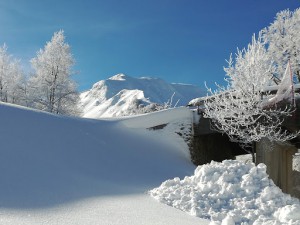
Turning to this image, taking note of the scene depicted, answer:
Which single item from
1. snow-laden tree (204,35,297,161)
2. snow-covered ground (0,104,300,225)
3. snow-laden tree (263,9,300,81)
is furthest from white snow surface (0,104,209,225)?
snow-laden tree (263,9,300,81)

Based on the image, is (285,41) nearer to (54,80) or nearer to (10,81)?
(54,80)

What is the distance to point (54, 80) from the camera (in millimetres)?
26766

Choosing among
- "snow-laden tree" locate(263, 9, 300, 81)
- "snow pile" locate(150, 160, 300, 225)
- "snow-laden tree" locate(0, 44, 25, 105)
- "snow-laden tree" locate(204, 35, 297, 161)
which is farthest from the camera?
"snow-laden tree" locate(0, 44, 25, 105)

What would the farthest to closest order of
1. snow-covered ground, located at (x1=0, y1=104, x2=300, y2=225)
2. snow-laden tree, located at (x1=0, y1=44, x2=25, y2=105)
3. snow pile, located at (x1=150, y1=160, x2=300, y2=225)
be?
1. snow-laden tree, located at (x1=0, y1=44, x2=25, y2=105)
2. snow pile, located at (x1=150, y1=160, x2=300, y2=225)
3. snow-covered ground, located at (x1=0, y1=104, x2=300, y2=225)

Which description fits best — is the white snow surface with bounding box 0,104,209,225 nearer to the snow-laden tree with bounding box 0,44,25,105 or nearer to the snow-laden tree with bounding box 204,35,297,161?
the snow-laden tree with bounding box 204,35,297,161

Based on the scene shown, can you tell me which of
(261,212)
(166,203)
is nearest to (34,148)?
(166,203)

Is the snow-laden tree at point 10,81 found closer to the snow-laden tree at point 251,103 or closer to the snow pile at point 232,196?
the snow-laden tree at point 251,103

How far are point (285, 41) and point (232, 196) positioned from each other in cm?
2004

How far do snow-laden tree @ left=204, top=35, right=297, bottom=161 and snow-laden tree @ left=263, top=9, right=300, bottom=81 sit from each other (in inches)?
391

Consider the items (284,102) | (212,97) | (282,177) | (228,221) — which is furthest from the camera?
(212,97)

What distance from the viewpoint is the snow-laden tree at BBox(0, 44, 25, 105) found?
2891 centimetres

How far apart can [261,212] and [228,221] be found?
4.58 ft

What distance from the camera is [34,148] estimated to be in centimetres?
1052

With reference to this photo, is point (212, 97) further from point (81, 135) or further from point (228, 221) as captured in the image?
point (228, 221)
